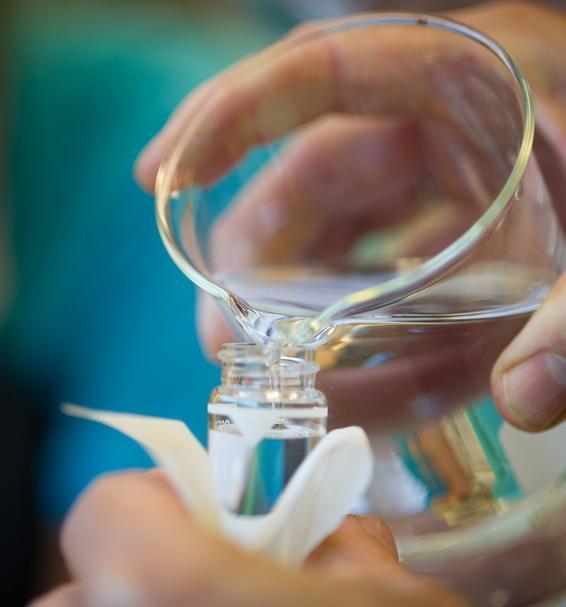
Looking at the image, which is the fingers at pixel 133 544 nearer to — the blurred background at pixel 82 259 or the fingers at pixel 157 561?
the fingers at pixel 157 561

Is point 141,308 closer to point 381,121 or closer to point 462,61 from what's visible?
point 381,121

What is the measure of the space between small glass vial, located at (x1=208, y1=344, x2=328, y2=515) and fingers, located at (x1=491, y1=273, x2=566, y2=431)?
0.27ft

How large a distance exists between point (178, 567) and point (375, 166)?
398 mm

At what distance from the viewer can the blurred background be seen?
64 cm

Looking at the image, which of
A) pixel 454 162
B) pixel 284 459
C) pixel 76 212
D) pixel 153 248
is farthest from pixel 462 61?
pixel 76 212

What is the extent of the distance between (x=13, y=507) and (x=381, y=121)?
1.50ft

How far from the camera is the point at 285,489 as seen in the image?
8.3 inches

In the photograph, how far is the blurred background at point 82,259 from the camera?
2.11 feet

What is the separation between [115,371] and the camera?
26.0 inches

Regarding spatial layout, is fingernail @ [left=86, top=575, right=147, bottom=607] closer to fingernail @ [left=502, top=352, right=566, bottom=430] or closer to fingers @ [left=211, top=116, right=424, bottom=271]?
fingernail @ [left=502, top=352, right=566, bottom=430]

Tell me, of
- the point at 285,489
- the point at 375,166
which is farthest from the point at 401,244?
the point at 285,489

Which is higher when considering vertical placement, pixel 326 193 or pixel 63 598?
pixel 326 193

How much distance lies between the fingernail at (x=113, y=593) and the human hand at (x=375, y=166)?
0.12 m

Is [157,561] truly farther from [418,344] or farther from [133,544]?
[418,344]
